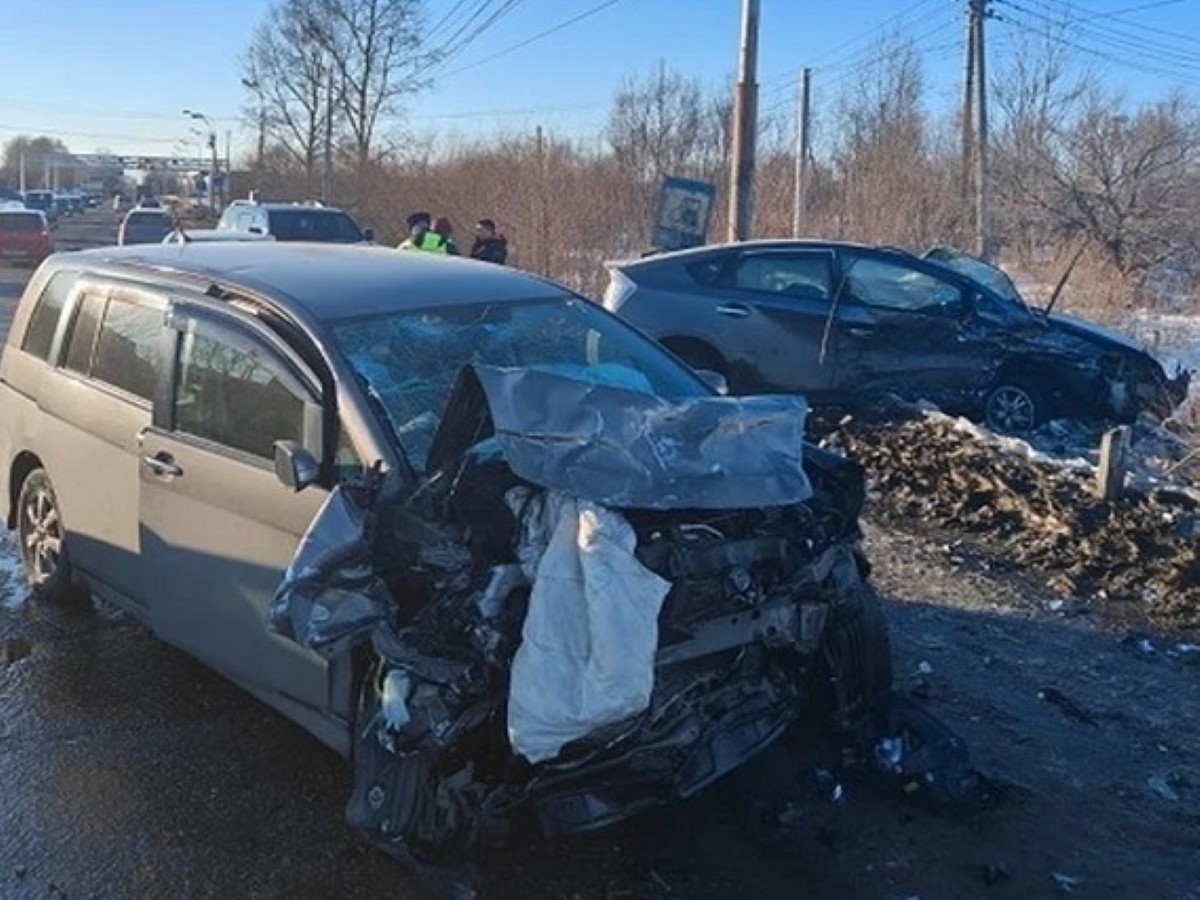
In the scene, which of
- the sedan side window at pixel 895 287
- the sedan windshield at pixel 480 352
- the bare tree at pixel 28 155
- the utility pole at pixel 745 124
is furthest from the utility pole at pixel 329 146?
the bare tree at pixel 28 155

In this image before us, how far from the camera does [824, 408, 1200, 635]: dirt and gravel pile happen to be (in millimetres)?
5844

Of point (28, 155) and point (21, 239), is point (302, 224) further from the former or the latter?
point (28, 155)

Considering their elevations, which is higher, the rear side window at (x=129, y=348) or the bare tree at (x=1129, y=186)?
the bare tree at (x=1129, y=186)

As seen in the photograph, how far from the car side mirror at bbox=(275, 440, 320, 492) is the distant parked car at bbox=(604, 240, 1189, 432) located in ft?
21.6

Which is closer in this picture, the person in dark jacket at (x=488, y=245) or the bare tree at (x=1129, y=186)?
the person in dark jacket at (x=488, y=245)

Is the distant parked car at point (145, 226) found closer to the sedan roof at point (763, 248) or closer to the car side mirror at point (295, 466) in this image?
the sedan roof at point (763, 248)

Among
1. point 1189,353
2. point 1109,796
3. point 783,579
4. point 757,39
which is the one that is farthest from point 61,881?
point 1189,353

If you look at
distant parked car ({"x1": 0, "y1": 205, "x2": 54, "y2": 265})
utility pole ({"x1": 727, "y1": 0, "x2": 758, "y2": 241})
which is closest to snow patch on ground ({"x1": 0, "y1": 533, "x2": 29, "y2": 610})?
utility pole ({"x1": 727, "y1": 0, "x2": 758, "y2": 241})

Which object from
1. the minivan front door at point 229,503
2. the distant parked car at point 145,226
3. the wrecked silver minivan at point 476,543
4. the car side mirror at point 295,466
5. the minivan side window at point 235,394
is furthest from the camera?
the distant parked car at point 145,226

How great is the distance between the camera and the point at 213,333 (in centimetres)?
423

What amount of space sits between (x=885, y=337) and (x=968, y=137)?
1785 centimetres

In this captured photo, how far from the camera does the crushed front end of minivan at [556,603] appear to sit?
301 cm

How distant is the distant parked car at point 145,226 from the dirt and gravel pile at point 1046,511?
25.3m

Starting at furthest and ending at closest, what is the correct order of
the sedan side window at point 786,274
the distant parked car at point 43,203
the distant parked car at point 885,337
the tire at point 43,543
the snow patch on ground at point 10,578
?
1. the distant parked car at point 43,203
2. the sedan side window at point 786,274
3. the distant parked car at point 885,337
4. the snow patch on ground at point 10,578
5. the tire at point 43,543
